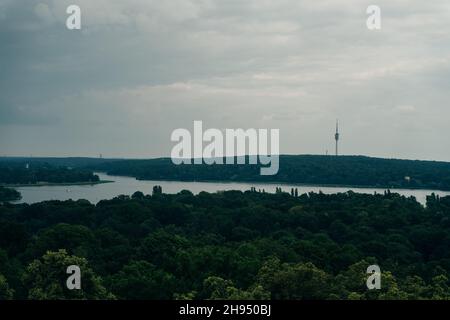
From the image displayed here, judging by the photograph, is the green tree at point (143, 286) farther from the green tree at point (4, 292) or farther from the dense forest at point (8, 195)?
the dense forest at point (8, 195)

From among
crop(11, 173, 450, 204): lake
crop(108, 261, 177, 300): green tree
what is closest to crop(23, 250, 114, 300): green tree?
crop(108, 261, 177, 300): green tree

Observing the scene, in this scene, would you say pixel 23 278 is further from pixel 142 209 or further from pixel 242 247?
pixel 142 209

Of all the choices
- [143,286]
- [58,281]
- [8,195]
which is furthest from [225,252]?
[8,195]

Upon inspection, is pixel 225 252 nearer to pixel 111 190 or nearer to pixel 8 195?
pixel 8 195

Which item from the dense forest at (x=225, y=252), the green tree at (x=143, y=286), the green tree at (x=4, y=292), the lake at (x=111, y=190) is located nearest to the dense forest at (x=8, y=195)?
the lake at (x=111, y=190)

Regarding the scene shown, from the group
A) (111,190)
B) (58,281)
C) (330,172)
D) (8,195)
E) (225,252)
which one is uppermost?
(330,172)

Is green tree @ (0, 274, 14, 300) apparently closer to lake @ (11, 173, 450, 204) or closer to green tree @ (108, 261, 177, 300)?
A: green tree @ (108, 261, 177, 300)
